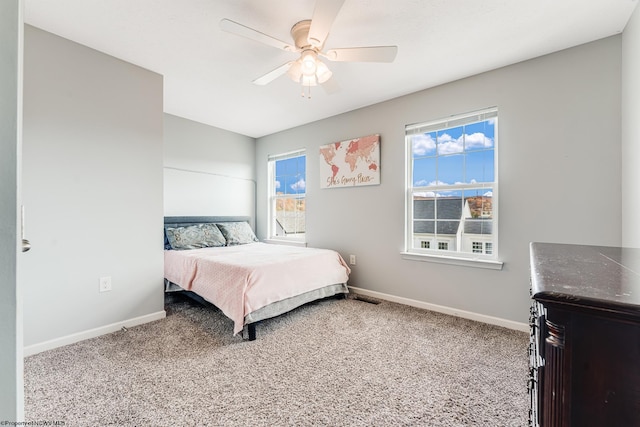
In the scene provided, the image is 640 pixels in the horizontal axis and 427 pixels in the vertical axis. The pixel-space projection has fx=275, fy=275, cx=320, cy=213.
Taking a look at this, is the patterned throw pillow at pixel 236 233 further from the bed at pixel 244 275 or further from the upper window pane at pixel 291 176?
the upper window pane at pixel 291 176

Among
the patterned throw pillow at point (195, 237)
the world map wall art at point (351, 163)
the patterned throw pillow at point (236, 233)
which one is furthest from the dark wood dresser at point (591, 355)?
the patterned throw pillow at point (236, 233)

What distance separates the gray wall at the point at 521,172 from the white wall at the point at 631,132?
0.08 metres

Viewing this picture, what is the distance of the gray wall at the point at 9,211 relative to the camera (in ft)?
1.84

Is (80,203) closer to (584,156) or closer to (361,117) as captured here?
(361,117)

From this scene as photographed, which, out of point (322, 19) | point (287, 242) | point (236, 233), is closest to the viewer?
point (322, 19)

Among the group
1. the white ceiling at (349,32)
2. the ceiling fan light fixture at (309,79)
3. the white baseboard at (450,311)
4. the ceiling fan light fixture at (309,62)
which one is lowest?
the white baseboard at (450,311)

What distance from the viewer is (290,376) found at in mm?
1736

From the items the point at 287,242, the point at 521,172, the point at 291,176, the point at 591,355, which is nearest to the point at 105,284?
the point at 287,242

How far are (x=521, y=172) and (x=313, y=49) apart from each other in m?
2.02

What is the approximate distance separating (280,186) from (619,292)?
167 inches

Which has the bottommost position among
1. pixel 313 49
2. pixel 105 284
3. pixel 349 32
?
pixel 105 284

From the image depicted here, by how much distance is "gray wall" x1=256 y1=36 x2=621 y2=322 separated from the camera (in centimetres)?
206

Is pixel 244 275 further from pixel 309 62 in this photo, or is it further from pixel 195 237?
pixel 309 62

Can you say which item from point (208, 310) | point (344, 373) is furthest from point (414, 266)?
point (208, 310)
